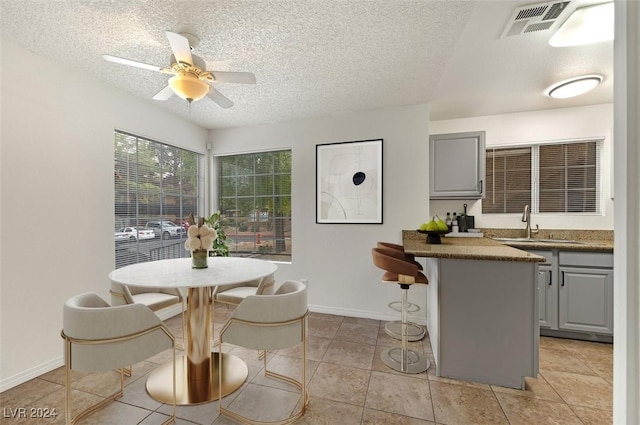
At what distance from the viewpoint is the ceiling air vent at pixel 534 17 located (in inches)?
61.5

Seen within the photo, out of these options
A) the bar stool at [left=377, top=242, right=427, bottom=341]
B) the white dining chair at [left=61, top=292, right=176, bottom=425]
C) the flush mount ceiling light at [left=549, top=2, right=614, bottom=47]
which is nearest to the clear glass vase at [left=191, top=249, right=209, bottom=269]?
the white dining chair at [left=61, top=292, right=176, bottom=425]

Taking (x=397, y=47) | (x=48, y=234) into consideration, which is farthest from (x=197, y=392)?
(x=397, y=47)

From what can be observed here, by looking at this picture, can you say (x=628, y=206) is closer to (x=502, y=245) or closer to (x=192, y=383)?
(x=502, y=245)

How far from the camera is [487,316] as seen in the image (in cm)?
191

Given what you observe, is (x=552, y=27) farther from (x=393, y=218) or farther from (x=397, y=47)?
(x=393, y=218)

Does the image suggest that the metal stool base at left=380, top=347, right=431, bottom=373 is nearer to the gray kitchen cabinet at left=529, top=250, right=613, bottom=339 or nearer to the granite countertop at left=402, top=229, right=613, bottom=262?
the granite countertop at left=402, top=229, right=613, bottom=262

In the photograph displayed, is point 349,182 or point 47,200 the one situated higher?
point 349,182

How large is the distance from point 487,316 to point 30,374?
348 cm

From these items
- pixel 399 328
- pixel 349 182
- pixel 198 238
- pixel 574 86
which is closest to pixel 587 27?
pixel 574 86

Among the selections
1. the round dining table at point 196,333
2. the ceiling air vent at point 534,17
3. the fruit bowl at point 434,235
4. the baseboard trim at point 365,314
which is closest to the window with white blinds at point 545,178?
the fruit bowl at point 434,235

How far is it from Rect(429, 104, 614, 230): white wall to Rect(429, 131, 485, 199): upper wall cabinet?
407mm

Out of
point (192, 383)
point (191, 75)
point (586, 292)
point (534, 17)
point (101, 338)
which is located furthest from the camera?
point (586, 292)

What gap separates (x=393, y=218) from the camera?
125 inches

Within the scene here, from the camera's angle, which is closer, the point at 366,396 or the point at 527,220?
the point at 366,396
